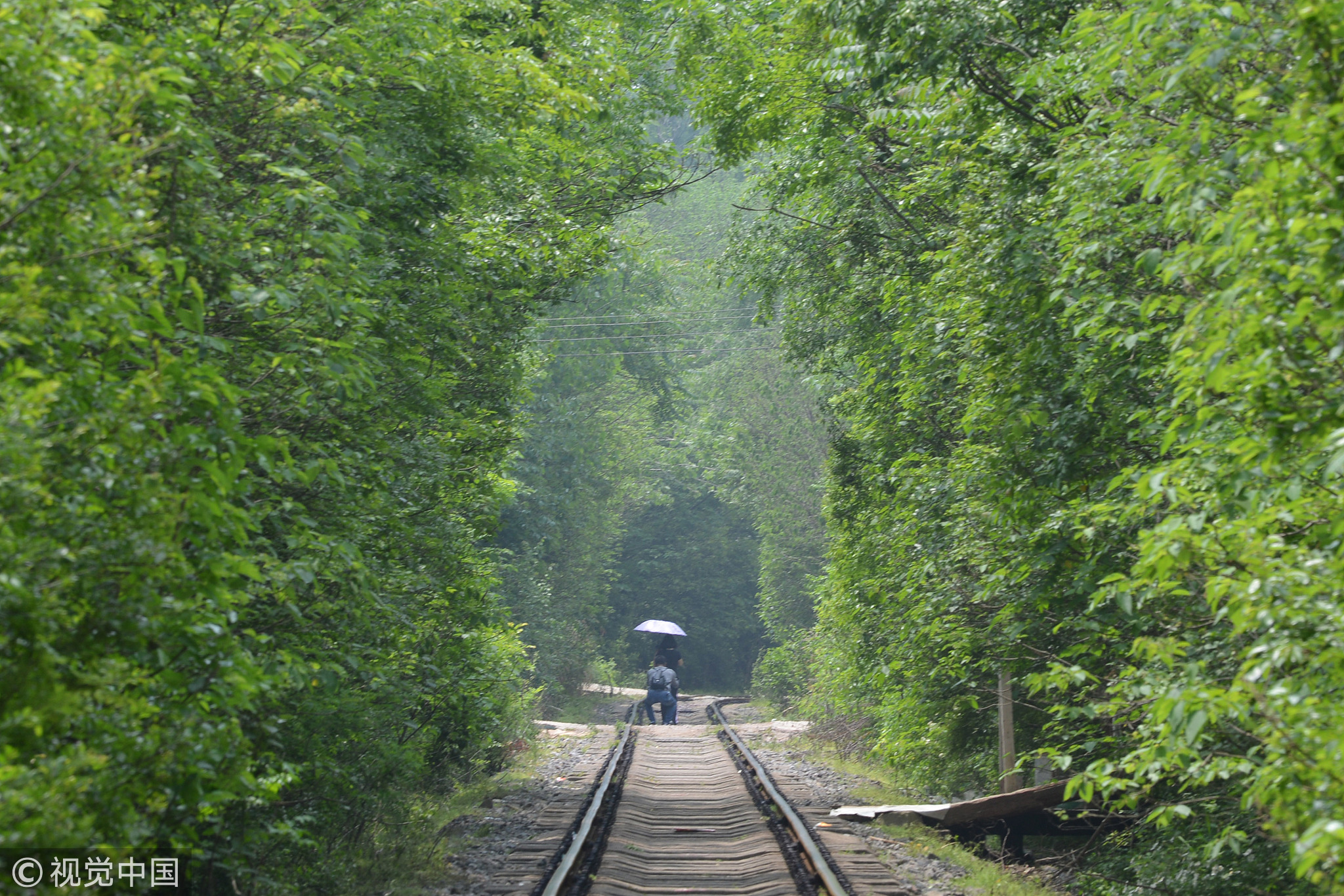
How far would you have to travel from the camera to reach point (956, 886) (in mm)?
8305

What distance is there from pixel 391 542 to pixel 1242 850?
6.13 m

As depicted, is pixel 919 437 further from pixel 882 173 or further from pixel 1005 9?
pixel 1005 9

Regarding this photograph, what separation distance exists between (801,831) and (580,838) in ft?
7.01

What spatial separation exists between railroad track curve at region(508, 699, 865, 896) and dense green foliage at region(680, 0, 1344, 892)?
2.07 metres

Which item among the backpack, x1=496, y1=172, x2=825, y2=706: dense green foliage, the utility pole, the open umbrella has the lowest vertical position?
the utility pole

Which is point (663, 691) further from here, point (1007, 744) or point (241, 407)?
point (241, 407)

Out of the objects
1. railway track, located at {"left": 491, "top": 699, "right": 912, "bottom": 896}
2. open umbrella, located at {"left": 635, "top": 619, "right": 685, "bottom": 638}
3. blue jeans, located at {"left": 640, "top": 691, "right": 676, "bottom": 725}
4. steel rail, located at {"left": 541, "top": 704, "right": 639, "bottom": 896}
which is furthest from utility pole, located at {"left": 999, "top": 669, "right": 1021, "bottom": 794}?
open umbrella, located at {"left": 635, "top": 619, "right": 685, "bottom": 638}

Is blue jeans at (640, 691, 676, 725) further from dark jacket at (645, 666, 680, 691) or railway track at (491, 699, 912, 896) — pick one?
railway track at (491, 699, 912, 896)

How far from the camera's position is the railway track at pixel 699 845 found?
814cm

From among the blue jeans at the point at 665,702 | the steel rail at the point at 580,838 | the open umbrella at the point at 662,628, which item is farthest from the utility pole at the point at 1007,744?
the open umbrella at the point at 662,628

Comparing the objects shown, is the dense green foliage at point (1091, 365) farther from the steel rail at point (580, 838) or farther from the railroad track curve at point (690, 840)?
the steel rail at point (580, 838)

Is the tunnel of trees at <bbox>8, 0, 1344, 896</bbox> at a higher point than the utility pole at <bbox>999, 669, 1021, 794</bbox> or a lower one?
higher

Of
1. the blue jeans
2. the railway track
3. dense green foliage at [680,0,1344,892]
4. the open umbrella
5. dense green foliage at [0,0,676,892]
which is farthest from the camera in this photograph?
the open umbrella

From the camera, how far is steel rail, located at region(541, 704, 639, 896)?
7784 mm
